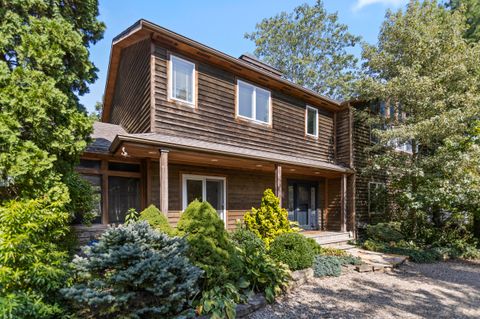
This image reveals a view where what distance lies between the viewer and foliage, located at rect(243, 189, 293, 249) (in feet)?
25.9

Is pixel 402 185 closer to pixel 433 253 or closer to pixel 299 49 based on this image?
pixel 433 253

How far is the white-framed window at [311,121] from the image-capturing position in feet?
37.8

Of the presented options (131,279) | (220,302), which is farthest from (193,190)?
(131,279)

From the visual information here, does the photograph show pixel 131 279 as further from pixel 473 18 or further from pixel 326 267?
pixel 473 18

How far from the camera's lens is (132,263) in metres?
3.70

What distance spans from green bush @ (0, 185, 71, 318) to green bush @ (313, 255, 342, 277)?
512 cm

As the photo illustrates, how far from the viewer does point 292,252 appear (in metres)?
6.29

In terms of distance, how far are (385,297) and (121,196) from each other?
21.7ft

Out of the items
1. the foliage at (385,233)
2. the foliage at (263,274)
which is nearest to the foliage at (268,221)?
the foliage at (263,274)

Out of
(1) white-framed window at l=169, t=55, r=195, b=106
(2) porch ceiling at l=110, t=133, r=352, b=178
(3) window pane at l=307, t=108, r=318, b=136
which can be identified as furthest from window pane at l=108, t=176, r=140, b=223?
(3) window pane at l=307, t=108, r=318, b=136

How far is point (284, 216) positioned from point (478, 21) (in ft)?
52.5

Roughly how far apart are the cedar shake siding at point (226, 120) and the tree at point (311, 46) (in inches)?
627

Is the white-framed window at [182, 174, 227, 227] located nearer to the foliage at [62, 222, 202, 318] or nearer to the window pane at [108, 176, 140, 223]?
the window pane at [108, 176, 140, 223]

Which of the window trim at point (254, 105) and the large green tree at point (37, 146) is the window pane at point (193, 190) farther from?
the large green tree at point (37, 146)
